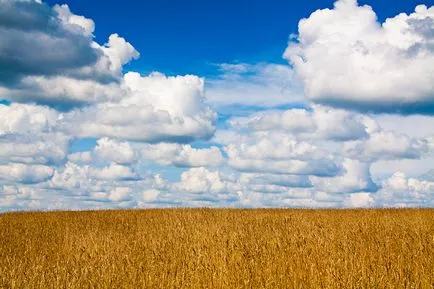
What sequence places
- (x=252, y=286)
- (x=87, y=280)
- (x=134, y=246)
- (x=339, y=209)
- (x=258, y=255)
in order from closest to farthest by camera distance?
(x=252, y=286), (x=87, y=280), (x=258, y=255), (x=134, y=246), (x=339, y=209)

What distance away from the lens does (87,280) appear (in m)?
8.81

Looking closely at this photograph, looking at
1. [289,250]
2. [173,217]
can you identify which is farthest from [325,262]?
[173,217]

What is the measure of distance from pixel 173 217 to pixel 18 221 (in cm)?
680

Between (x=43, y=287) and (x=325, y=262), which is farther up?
(x=325, y=262)

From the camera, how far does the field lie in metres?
8.16

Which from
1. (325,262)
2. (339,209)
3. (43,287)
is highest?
(339,209)

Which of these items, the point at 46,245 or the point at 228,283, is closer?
the point at 228,283

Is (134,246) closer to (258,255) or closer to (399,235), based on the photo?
(258,255)

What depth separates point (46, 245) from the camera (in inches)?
575

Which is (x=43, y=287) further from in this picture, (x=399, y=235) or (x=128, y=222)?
(x=128, y=222)

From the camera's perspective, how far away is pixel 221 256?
9422mm

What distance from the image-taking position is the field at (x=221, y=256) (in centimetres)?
816

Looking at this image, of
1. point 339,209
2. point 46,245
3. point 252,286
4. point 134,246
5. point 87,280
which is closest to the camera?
point 252,286

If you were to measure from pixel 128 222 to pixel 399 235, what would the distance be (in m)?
11.3
